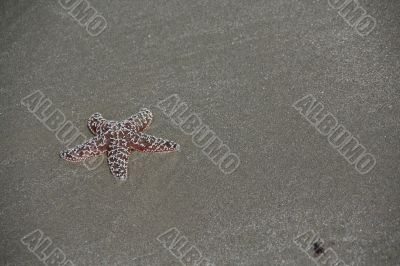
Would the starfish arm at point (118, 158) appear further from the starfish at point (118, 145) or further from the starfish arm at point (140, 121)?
the starfish arm at point (140, 121)

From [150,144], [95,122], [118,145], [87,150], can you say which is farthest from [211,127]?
[87,150]

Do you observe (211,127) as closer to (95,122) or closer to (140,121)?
(140,121)

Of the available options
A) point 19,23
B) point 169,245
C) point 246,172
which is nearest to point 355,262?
point 246,172

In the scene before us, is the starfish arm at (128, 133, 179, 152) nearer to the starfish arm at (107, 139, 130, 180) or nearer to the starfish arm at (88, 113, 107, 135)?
the starfish arm at (107, 139, 130, 180)

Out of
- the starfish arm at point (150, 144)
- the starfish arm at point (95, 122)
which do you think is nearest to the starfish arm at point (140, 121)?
the starfish arm at point (150, 144)

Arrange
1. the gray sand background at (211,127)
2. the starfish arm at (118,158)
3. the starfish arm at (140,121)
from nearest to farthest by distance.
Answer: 1. the gray sand background at (211,127)
2. the starfish arm at (118,158)
3. the starfish arm at (140,121)

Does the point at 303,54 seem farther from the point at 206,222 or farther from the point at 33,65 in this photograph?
the point at 33,65
